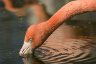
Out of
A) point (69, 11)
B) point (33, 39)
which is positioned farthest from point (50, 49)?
point (69, 11)

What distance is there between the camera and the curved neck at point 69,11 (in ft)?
11.8

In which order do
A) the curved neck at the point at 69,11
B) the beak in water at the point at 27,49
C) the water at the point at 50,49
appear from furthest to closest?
the curved neck at the point at 69,11, the beak in water at the point at 27,49, the water at the point at 50,49

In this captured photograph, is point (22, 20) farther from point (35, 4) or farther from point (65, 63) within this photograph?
point (65, 63)

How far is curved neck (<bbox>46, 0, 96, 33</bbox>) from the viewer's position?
11.8 feet

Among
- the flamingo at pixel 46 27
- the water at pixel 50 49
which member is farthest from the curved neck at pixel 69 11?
the water at pixel 50 49

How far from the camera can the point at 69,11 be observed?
12.0 ft

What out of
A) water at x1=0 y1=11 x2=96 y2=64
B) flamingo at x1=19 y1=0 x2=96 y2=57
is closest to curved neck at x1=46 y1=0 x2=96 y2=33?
flamingo at x1=19 y1=0 x2=96 y2=57

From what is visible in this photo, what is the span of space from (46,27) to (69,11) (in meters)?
0.25

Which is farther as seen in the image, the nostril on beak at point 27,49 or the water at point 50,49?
the nostril on beak at point 27,49

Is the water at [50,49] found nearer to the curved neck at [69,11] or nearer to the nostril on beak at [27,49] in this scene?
the nostril on beak at [27,49]

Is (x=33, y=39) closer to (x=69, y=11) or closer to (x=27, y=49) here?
(x=27, y=49)

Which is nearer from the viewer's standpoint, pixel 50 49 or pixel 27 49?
pixel 27 49

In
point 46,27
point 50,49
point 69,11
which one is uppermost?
point 69,11

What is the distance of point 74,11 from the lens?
367 cm
